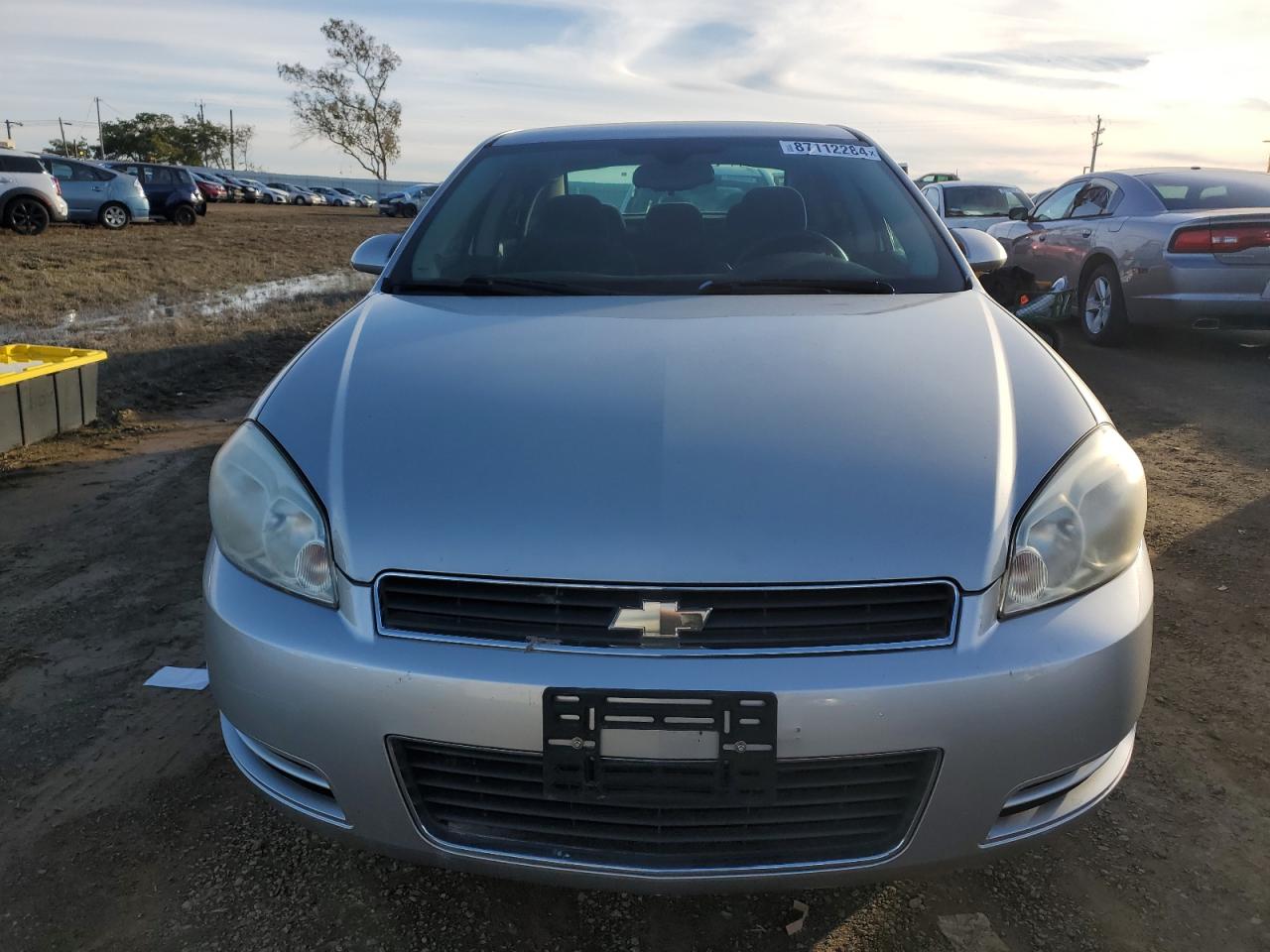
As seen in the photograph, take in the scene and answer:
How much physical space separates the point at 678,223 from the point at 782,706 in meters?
1.64

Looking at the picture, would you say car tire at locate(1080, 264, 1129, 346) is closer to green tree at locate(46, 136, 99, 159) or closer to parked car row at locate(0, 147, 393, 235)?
parked car row at locate(0, 147, 393, 235)

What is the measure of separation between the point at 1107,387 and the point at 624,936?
534 cm

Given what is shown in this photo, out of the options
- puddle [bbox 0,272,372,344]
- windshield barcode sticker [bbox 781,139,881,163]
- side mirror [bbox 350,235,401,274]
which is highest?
windshield barcode sticker [bbox 781,139,881,163]

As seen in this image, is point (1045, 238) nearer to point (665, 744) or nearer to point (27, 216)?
point (665, 744)

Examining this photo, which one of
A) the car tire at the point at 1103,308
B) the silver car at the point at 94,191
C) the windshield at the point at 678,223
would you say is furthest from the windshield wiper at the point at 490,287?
the silver car at the point at 94,191

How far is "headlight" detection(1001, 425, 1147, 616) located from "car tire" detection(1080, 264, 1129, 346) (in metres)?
5.96

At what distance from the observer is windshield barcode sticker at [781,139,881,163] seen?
9.52 feet

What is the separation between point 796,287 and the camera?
2391 mm

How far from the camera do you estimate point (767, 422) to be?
1676 millimetres

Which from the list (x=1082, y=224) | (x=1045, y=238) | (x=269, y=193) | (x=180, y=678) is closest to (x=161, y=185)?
(x=1045, y=238)

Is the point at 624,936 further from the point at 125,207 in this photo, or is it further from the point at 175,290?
the point at 125,207

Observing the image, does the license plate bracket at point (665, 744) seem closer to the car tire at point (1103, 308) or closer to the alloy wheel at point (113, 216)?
the car tire at point (1103, 308)

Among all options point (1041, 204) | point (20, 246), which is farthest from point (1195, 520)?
point (20, 246)

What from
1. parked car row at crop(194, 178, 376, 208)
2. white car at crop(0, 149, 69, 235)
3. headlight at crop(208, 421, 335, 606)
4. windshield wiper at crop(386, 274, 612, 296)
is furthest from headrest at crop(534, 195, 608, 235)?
parked car row at crop(194, 178, 376, 208)
